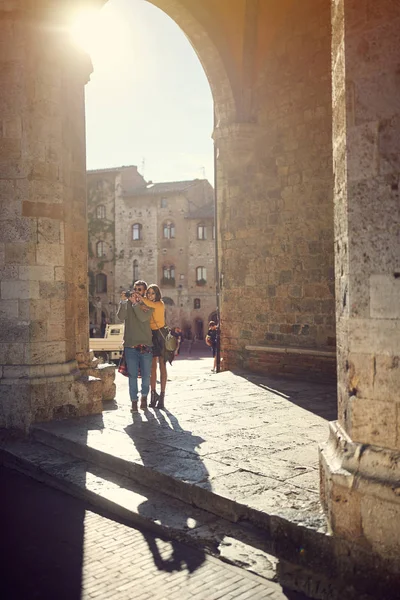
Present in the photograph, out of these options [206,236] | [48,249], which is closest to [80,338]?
[48,249]

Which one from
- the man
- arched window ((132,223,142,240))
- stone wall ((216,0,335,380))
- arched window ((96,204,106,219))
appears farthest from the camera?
arched window ((96,204,106,219))

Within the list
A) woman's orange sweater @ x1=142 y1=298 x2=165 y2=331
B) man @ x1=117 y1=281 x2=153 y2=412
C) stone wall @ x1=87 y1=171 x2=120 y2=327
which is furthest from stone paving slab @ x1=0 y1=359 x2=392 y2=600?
stone wall @ x1=87 y1=171 x2=120 y2=327

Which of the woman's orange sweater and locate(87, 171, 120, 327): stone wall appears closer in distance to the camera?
the woman's orange sweater

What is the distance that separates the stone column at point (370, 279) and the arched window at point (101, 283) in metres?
35.1

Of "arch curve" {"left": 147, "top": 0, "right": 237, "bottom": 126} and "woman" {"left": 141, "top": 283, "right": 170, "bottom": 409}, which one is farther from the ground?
"arch curve" {"left": 147, "top": 0, "right": 237, "bottom": 126}

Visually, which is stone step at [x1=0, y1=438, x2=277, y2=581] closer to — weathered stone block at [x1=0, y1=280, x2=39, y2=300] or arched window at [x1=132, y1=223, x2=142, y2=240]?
weathered stone block at [x1=0, y1=280, x2=39, y2=300]

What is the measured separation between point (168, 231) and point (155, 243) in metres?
1.10

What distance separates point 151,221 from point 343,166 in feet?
112

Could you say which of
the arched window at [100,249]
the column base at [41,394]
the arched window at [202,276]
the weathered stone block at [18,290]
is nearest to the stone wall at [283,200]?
the column base at [41,394]

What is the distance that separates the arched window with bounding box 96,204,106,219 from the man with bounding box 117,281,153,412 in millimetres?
32247

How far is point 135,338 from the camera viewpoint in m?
5.98

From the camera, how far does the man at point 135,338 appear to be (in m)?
5.98

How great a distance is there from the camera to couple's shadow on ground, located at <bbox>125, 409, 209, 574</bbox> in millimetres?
3061

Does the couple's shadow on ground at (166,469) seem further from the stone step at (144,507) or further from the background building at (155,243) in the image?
the background building at (155,243)
